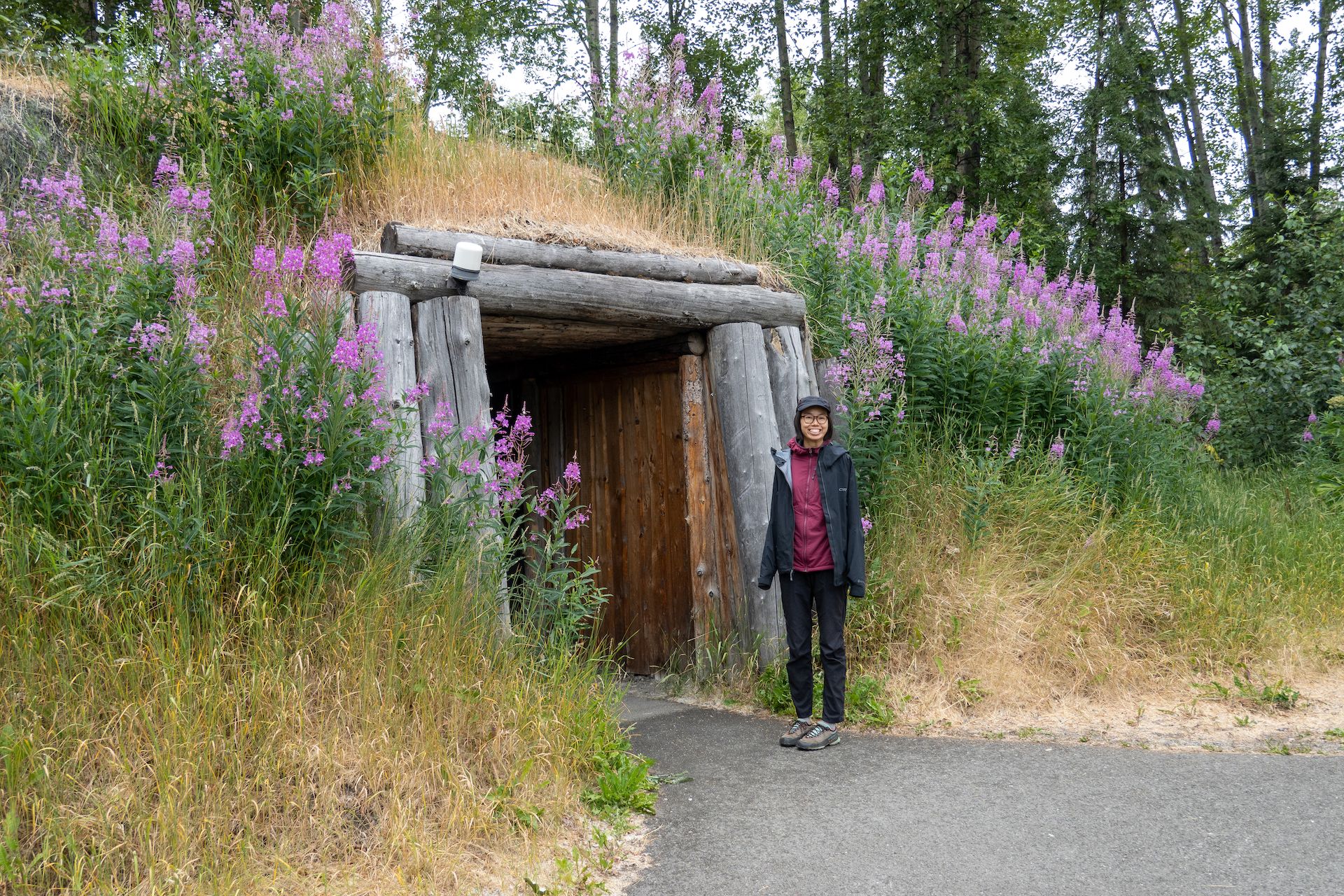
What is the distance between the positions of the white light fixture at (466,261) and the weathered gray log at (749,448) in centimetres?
207

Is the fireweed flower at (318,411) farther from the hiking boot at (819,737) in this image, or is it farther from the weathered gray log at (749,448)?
the weathered gray log at (749,448)

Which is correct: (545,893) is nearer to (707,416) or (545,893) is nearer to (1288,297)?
(707,416)

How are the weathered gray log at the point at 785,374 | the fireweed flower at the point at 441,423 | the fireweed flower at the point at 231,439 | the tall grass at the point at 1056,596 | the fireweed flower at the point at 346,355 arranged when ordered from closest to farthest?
the fireweed flower at the point at 231,439
the fireweed flower at the point at 346,355
the fireweed flower at the point at 441,423
the tall grass at the point at 1056,596
the weathered gray log at the point at 785,374

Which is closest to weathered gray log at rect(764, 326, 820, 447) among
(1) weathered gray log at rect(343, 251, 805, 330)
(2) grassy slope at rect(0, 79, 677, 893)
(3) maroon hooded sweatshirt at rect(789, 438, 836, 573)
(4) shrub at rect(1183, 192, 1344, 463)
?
(1) weathered gray log at rect(343, 251, 805, 330)

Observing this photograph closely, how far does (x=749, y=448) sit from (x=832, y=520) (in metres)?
1.53

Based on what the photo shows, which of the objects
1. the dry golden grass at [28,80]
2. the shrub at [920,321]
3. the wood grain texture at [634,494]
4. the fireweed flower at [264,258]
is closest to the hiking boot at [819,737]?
the wood grain texture at [634,494]

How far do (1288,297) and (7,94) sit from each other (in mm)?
12615

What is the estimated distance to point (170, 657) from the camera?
145 inches

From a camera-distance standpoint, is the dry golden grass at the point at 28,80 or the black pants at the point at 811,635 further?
the dry golden grass at the point at 28,80

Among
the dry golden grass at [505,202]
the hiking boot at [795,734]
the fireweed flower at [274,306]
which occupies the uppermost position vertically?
the dry golden grass at [505,202]

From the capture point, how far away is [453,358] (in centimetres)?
547

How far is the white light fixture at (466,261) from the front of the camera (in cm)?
546

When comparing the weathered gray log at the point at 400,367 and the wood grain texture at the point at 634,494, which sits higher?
the weathered gray log at the point at 400,367

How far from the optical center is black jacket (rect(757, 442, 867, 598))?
524 centimetres
